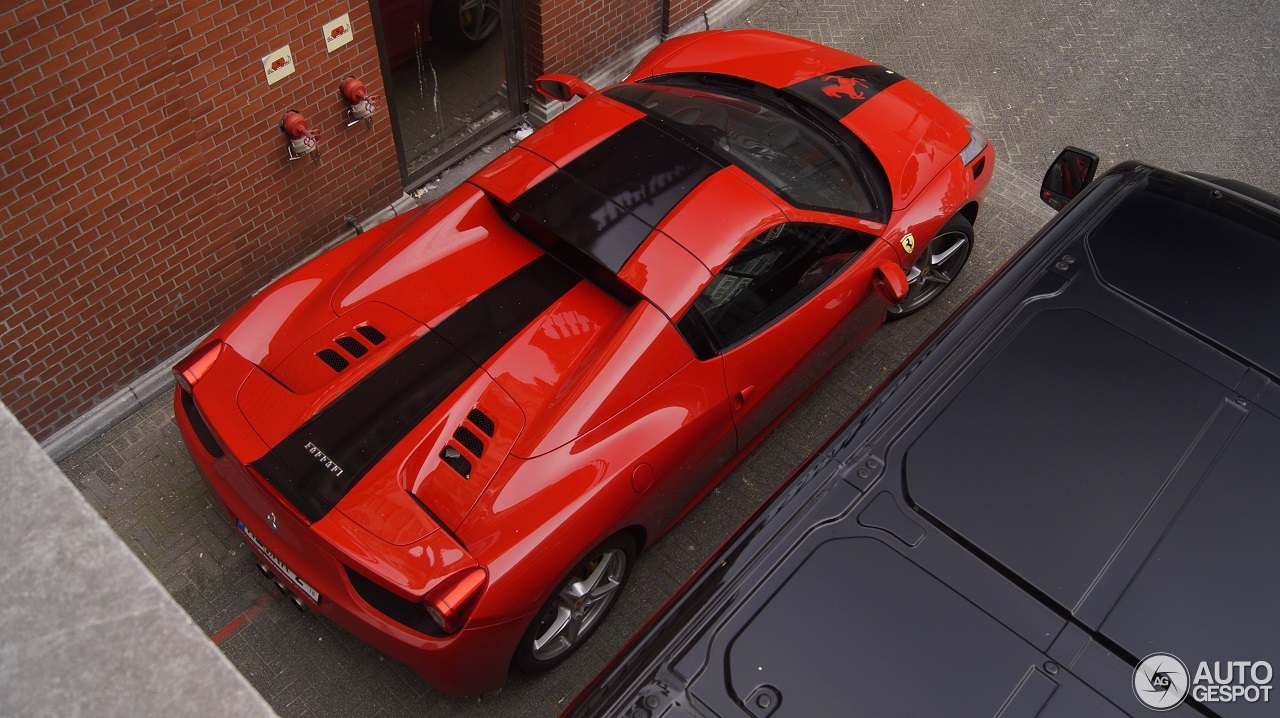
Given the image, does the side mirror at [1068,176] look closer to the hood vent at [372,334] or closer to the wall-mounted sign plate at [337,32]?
the hood vent at [372,334]

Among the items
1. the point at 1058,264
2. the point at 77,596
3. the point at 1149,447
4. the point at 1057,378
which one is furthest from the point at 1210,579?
the point at 77,596

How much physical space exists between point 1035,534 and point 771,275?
1.80 metres

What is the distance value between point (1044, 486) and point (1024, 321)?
785 millimetres

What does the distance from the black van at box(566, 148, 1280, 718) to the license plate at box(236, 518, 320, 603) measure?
4.54 ft

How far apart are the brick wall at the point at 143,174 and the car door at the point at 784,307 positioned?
2.66 meters

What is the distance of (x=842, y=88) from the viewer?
18.1 ft

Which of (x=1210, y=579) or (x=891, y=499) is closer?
(x=1210, y=579)

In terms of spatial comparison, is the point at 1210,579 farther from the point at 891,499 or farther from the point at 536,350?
the point at 536,350

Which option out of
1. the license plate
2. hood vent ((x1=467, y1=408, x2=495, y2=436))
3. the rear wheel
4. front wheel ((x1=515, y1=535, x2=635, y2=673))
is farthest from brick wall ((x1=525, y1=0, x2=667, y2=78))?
the license plate

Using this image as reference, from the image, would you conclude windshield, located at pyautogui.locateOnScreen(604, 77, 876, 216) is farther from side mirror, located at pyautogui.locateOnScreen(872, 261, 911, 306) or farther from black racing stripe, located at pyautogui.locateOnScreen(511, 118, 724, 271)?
side mirror, located at pyautogui.locateOnScreen(872, 261, 911, 306)

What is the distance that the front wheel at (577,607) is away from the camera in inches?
165

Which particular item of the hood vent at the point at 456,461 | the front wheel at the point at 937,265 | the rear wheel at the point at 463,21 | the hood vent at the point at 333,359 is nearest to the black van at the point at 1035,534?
the hood vent at the point at 456,461

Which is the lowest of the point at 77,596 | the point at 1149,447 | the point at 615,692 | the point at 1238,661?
the point at 615,692

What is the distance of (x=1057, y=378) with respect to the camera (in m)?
3.69
